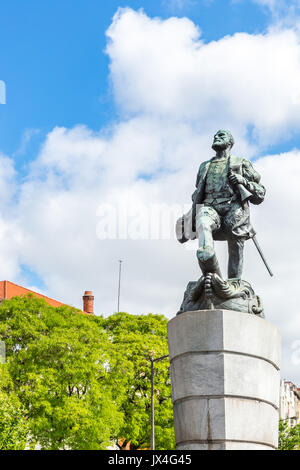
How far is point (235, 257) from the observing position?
12344 mm

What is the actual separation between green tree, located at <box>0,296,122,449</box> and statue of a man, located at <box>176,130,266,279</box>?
90.7 ft

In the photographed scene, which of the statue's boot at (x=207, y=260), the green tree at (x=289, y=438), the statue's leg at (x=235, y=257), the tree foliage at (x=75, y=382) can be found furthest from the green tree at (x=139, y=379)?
the statue's boot at (x=207, y=260)

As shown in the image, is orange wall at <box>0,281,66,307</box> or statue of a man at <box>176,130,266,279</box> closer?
statue of a man at <box>176,130,266,279</box>

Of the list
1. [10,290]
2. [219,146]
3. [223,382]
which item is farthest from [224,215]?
[10,290]

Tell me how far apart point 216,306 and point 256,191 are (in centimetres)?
237

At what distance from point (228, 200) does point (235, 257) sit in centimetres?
99

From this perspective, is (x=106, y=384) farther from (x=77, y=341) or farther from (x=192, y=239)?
(x=192, y=239)

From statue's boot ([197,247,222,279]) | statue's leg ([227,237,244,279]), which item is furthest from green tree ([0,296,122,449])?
statue's boot ([197,247,222,279])

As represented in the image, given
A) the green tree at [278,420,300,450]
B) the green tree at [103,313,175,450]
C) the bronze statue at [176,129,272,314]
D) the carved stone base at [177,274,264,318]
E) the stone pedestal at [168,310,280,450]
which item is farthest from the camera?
the green tree at [278,420,300,450]

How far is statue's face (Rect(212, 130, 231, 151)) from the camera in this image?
12.8 m

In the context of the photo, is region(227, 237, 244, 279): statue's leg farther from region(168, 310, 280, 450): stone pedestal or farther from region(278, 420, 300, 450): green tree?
region(278, 420, 300, 450): green tree

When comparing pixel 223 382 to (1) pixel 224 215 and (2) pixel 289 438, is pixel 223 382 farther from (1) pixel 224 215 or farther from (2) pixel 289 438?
(2) pixel 289 438
